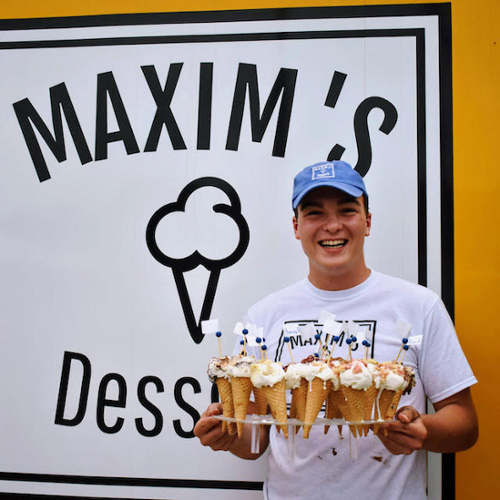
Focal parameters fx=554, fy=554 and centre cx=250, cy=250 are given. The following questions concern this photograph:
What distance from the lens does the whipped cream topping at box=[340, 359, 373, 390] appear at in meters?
1.64

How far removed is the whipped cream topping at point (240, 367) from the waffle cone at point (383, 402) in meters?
0.41

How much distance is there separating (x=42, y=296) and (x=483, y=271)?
2.04 meters

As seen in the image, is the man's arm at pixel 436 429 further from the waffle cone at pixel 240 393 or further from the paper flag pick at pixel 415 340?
the waffle cone at pixel 240 393

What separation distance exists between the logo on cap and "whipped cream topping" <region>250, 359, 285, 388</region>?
72 centimetres

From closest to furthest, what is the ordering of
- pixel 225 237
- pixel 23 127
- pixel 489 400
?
pixel 489 400
pixel 225 237
pixel 23 127

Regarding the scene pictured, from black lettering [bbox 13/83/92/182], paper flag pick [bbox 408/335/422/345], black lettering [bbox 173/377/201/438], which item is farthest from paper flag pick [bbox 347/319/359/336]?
black lettering [bbox 13/83/92/182]

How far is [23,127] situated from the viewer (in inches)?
108

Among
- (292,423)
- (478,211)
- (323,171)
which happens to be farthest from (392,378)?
(478,211)

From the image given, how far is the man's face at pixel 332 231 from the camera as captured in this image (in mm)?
2008

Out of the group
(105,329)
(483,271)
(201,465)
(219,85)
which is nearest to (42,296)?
(105,329)

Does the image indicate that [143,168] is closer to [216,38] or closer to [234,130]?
[234,130]

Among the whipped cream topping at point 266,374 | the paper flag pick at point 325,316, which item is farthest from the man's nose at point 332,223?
the whipped cream topping at point 266,374

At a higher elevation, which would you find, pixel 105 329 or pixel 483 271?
pixel 483 271

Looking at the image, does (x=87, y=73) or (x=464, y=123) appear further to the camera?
(x=87, y=73)
